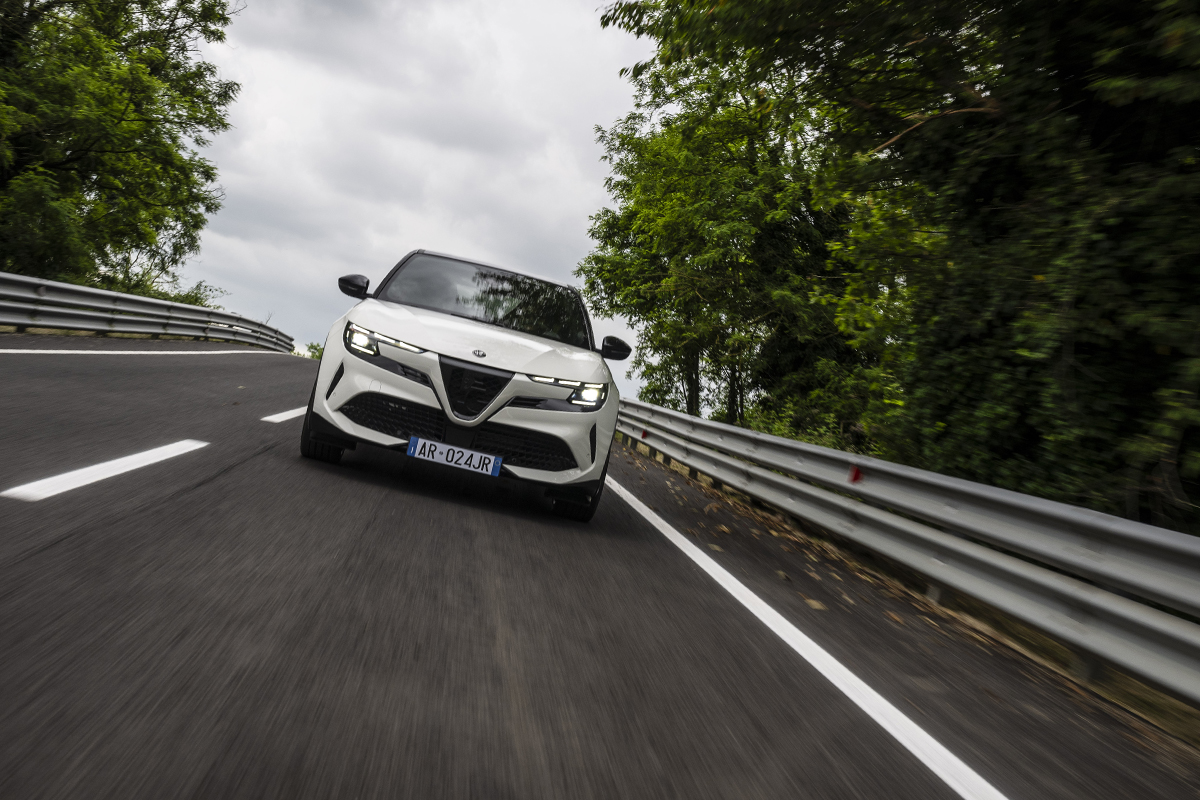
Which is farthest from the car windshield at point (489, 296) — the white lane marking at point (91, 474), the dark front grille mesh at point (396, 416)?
the white lane marking at point (91, 474)

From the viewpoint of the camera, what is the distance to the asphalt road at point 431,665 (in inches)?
91.0

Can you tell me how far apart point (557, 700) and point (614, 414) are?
3.55 metres

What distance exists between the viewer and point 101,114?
24312 mm

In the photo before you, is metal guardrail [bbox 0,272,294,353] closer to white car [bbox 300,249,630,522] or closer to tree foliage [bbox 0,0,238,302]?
tree foliage [bbox 0,0,238,302]

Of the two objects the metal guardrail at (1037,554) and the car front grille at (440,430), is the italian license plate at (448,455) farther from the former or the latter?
the metal guardrail at (1037,554)

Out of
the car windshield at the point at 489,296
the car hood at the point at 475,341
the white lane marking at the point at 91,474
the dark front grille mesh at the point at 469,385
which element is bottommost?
the white lane marking at the point at 91,474

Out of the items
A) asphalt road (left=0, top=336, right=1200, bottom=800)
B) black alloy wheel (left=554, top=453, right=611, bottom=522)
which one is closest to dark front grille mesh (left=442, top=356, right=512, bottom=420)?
asphalt road (left=0, top=336, right=1200, bottom=800)

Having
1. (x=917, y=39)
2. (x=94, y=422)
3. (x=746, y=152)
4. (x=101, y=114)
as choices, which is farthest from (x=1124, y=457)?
(x=101, y=114)

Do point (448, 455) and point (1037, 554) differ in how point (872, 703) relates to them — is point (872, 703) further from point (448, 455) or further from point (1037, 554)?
point (448, 455)

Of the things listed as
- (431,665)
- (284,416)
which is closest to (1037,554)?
(431,665)

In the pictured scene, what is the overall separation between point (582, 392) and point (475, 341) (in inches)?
32.1

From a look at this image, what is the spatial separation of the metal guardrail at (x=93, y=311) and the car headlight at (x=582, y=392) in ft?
33.9

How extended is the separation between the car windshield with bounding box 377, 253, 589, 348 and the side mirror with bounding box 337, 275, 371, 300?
6.5 inches

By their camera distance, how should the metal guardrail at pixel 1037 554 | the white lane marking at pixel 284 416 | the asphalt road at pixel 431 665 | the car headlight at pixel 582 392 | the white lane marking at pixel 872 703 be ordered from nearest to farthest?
1. the asphalt road at pixel 431 665
2. the white lane marking at pixel 872 703
3. the metal guardrail at pixel 1037 554
4. the car headlight at pixel 582 392
5. the white lane marking at pixel 284 416
